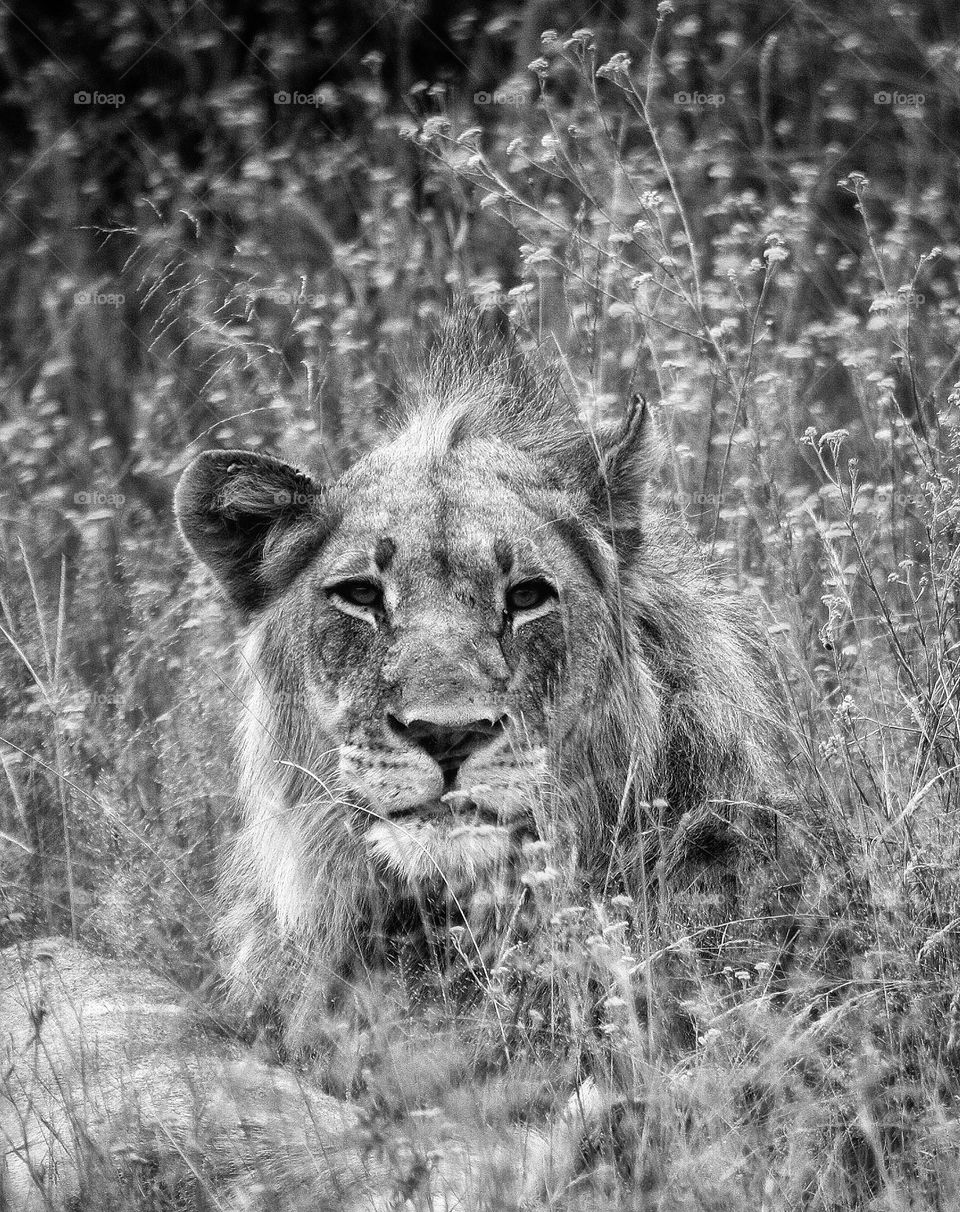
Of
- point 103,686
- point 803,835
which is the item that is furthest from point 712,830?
point 103,686

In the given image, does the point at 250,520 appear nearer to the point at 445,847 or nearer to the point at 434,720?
the point at 434,720

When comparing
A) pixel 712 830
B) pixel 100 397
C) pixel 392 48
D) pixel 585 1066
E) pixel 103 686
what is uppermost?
pixel 392 48

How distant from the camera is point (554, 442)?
15.6ft

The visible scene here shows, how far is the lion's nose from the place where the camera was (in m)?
3.86

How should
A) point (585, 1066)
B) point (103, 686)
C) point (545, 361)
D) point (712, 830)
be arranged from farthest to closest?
point (103, 686) → point (545, 361) → point (712, 830) → point (585, 1066)

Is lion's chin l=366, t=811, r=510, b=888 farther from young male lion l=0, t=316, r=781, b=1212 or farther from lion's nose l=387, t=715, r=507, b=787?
lion's nose l=387, t=715, r=507, b=787

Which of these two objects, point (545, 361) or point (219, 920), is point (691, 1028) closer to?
point (219, 920)

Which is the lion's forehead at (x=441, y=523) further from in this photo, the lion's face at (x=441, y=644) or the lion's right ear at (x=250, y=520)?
the lion's right ear at (x=250, y=520)

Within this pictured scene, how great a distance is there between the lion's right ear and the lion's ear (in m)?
0.76

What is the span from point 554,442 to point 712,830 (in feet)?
4.05

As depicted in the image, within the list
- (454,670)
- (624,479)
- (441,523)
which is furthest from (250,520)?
(624,479)

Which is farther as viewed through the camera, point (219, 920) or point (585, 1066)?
point (219, 920)

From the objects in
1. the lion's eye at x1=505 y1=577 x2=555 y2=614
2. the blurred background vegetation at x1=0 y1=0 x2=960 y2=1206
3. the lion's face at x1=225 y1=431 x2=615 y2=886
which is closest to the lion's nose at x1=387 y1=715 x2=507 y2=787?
the lion's face at x1=225 y1=431 x2=615 y2=886

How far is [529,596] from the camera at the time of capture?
14.3ft
